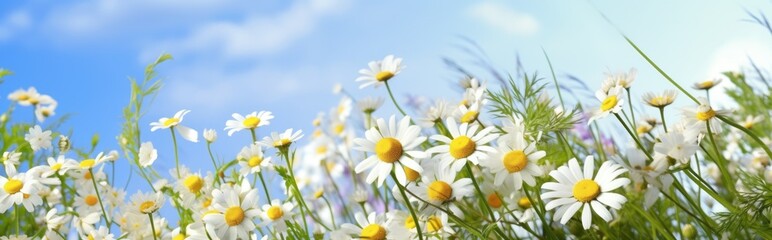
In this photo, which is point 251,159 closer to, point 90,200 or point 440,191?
point 440,191

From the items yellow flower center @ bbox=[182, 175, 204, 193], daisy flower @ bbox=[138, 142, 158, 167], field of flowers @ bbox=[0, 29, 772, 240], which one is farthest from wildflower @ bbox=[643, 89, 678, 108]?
daisy flower @ bbox=[138, 142, 158, 167]

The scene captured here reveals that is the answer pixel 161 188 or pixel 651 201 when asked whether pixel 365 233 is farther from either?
pixel 161 188

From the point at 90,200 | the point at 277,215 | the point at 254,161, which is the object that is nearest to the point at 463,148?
the point at 277,215

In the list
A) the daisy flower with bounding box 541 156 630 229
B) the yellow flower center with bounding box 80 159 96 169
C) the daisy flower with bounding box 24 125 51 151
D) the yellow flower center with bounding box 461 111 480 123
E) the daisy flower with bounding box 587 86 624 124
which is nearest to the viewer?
the daisy flower with bounding box 541 156 630 229

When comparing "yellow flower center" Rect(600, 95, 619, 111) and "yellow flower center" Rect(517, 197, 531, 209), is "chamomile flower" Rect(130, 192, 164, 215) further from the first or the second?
"yellow flower center" Rect(600, 95, 619, 111)

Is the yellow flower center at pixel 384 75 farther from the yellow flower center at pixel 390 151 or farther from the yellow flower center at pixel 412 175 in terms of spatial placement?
the yellow flower center at pixel 390 151

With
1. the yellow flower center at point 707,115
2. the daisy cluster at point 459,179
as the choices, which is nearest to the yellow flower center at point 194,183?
the daisy cluster at point 459,179
